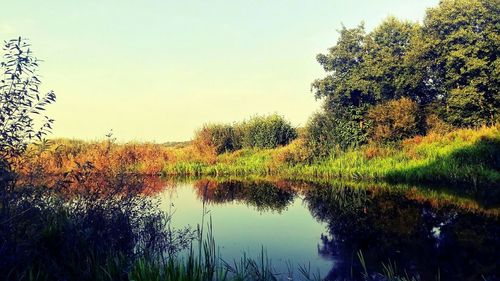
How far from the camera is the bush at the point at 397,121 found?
24905 millimetres

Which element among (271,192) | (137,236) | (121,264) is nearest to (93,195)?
(137,236)

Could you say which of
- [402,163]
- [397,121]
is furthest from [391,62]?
[402,163]

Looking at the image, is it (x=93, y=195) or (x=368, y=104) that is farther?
(x=368, y=104)

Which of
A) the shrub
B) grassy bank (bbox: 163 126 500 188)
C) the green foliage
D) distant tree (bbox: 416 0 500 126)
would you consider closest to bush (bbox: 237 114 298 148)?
the green foliage

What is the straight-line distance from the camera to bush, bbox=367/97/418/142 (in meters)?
24.9

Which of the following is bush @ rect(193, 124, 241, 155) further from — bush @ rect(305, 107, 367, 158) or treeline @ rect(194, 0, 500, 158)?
bush @ rect(305, 107, 367, 158)

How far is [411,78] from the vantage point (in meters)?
29.3

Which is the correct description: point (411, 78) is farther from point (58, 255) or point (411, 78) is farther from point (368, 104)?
point (58, 255)

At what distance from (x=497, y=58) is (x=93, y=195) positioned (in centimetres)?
2734

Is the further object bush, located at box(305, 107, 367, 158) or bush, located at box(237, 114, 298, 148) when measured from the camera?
bush, located at box(237, 114, 298, 148)

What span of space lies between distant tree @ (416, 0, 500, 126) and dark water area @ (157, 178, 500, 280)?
13329 millimetres

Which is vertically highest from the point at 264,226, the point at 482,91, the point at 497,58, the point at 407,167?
the point at 497,58

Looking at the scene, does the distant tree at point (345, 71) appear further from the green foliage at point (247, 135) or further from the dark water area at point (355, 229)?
the dark water area at point (355, 229)

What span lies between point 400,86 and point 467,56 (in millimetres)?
4783
